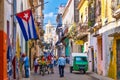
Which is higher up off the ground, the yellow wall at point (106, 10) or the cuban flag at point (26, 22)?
the yellow wall at point (106, 10)

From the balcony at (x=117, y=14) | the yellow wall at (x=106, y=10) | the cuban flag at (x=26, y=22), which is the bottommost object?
the cuban flag at (x=26, y=22)

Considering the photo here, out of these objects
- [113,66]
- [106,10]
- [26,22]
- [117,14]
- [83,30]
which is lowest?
[113,66]

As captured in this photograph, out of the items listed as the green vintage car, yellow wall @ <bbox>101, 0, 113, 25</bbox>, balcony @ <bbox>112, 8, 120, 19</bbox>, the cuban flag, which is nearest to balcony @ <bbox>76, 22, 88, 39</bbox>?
the green vintage car

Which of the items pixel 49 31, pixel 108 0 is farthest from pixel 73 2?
pixel 49 31

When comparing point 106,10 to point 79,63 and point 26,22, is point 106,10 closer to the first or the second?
point 79,63

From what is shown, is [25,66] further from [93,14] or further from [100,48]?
[93,14]

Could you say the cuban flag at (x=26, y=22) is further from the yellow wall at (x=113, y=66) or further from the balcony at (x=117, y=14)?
the yellow wall at (x=113, y=66)

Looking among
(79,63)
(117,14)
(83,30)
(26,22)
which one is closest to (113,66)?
(117,14)

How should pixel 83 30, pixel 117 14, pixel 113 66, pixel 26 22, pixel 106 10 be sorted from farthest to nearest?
pixel 83 30
pixel 106 10
pixel 113 66
pixel 117 14
pixel 26 22

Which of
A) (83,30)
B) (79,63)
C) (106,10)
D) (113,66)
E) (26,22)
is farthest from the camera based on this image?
(83,30)

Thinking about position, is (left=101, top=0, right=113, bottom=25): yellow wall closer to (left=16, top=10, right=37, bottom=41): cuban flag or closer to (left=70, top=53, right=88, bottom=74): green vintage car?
(left=70, top=53, right=88, bottom=74): green vintage car

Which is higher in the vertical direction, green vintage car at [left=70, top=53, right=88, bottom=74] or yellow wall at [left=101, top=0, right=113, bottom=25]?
yellow wall at [left=101, top=0, right=113, bottom=25]

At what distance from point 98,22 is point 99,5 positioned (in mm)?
1703

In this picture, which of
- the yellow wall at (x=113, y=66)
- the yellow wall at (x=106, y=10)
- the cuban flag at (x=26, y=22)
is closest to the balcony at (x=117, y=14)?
the yellow wall at (x=113, y=66)
